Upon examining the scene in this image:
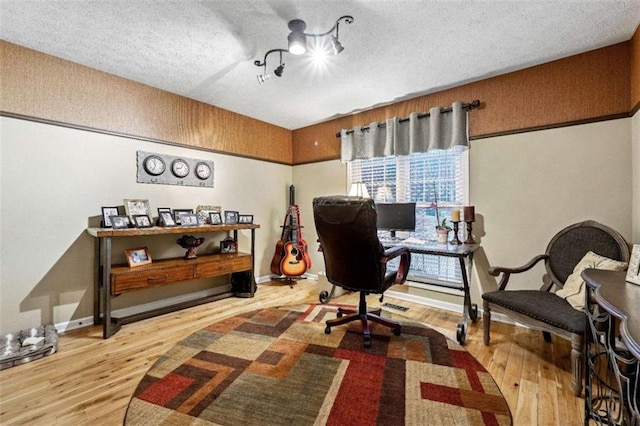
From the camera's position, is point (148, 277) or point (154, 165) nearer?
point (148, 277)

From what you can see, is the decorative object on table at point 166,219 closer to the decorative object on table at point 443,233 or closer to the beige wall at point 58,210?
the beige wall at point 58,210

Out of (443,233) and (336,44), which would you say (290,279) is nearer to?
(443,233)

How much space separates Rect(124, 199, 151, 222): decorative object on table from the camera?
112 inches

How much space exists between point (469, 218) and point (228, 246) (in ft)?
9.23

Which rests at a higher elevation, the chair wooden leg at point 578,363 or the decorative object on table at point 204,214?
the decorative object on table at point 204,214

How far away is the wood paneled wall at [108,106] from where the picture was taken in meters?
2.37

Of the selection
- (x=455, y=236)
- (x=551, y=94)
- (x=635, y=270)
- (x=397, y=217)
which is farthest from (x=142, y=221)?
(x=551, y=94)

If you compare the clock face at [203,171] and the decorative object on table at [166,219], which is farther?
the clock face at [203,171]

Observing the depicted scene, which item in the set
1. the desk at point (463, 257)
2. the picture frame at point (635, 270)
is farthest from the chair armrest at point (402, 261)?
the picture frame at point (635, 270)

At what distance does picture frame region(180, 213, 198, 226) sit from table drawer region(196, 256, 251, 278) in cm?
48

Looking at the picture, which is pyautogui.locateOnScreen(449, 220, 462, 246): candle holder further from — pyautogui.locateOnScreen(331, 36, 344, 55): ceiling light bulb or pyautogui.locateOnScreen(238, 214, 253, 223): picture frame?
pyautogui.locateOnScreen(238, 214, 253, 223): picture frame

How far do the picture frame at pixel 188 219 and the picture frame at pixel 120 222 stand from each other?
51 cm

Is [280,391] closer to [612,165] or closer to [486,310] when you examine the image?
[486,310]

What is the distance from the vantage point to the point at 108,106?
2.82 m
